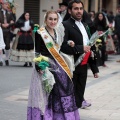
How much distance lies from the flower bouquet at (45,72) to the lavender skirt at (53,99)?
8cm

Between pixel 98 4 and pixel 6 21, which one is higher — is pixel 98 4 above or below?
above

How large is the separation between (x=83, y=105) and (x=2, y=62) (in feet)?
22.7

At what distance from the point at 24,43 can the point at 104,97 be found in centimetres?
568

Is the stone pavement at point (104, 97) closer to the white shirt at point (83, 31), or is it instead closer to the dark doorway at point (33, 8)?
the white shirt at point (83, 31)

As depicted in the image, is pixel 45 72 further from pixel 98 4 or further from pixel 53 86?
pixel 98 4

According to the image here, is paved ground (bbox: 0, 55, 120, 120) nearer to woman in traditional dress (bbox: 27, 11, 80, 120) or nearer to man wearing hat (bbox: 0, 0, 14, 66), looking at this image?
man wearing hat (bbox: 0, 0, 14, 66)

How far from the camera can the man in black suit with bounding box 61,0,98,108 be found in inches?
267

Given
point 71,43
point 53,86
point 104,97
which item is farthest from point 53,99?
point 104,97

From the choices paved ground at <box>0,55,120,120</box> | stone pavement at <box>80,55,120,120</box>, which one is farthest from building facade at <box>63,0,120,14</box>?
stone pavement at <box>80,55,120,120</box>

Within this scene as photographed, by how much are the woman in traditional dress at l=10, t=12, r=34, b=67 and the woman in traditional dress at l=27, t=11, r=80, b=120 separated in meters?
8.16

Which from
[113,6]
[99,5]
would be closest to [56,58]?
[99,5]

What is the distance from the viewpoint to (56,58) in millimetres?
6207

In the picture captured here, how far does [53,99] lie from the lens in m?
6.17

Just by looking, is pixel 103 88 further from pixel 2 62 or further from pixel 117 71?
pixel 2 62
